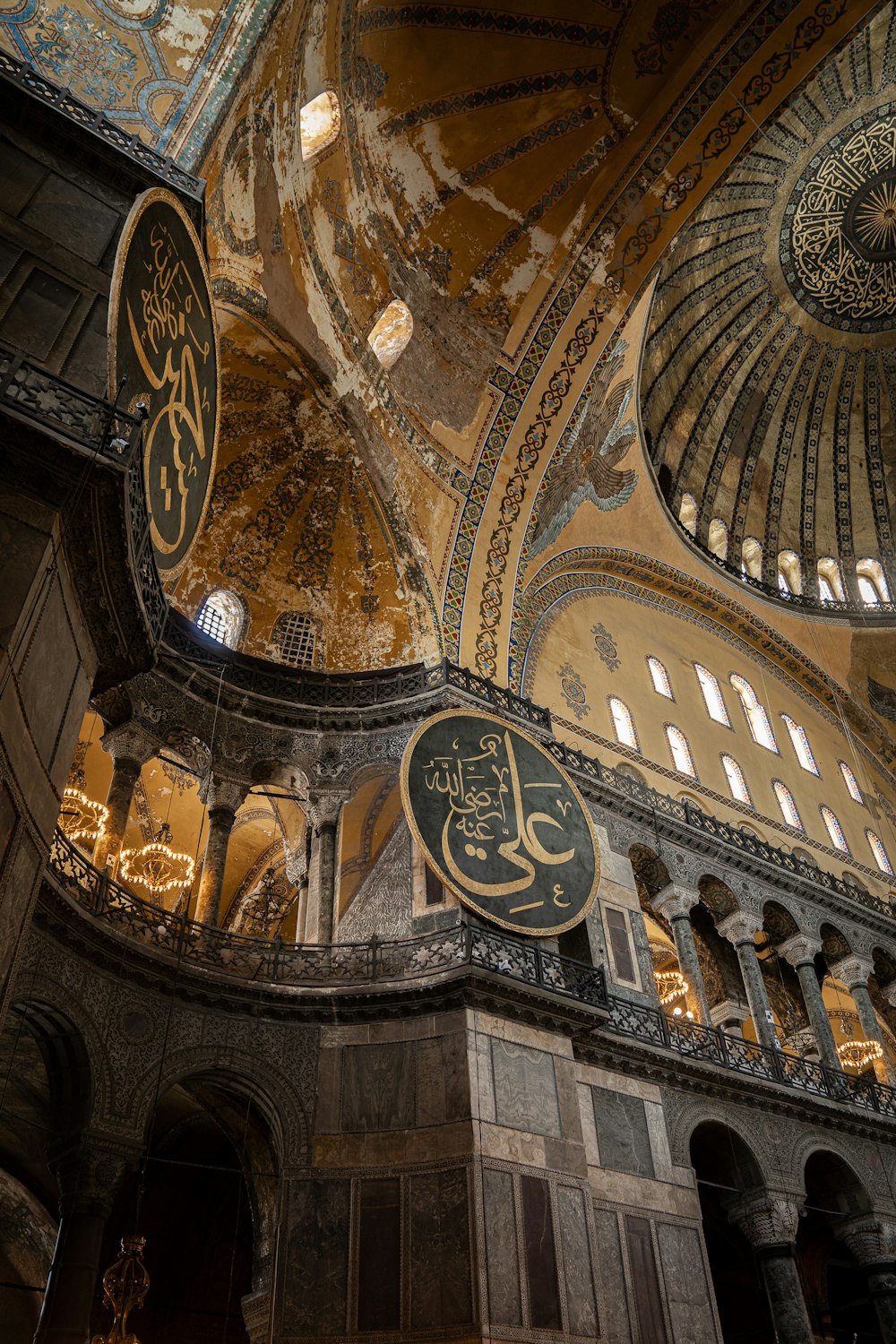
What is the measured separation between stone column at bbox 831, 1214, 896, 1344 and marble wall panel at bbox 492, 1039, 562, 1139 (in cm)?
515

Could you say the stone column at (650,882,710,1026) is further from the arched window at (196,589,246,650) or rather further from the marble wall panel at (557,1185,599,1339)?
the arched window at (196,589,246,650)

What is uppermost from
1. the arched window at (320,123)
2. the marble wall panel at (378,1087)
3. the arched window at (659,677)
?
the arched window at (320,123)

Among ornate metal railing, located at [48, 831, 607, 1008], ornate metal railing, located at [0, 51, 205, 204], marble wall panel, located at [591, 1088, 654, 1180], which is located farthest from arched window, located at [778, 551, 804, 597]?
ornate metal railing, located at [0, 51, 205, 204]

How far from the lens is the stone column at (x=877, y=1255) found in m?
11.2

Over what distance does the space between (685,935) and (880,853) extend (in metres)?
6.50

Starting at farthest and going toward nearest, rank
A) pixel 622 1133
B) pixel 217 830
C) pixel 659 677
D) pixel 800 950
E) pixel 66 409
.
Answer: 1. pixel 659 677
2. pixel 800 950
3. pixel 217 830
4. pixel 622 1133
5. pixel 66 409

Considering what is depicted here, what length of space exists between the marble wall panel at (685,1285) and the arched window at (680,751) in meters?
6.33

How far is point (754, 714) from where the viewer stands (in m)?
17.4

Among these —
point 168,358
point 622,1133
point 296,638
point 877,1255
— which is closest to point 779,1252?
point 877,1255

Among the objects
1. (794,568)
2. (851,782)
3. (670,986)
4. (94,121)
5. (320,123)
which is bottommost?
(670,986)

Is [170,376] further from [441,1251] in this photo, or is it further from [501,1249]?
[501,1249]

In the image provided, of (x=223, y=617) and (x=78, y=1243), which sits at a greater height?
(x=223, y=617)

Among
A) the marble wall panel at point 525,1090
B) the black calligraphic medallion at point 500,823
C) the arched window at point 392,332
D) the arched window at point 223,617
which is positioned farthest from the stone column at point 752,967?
the arched window at point 392,332

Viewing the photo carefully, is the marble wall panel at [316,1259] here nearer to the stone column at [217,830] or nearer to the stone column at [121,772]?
the stone column at [217,830]
